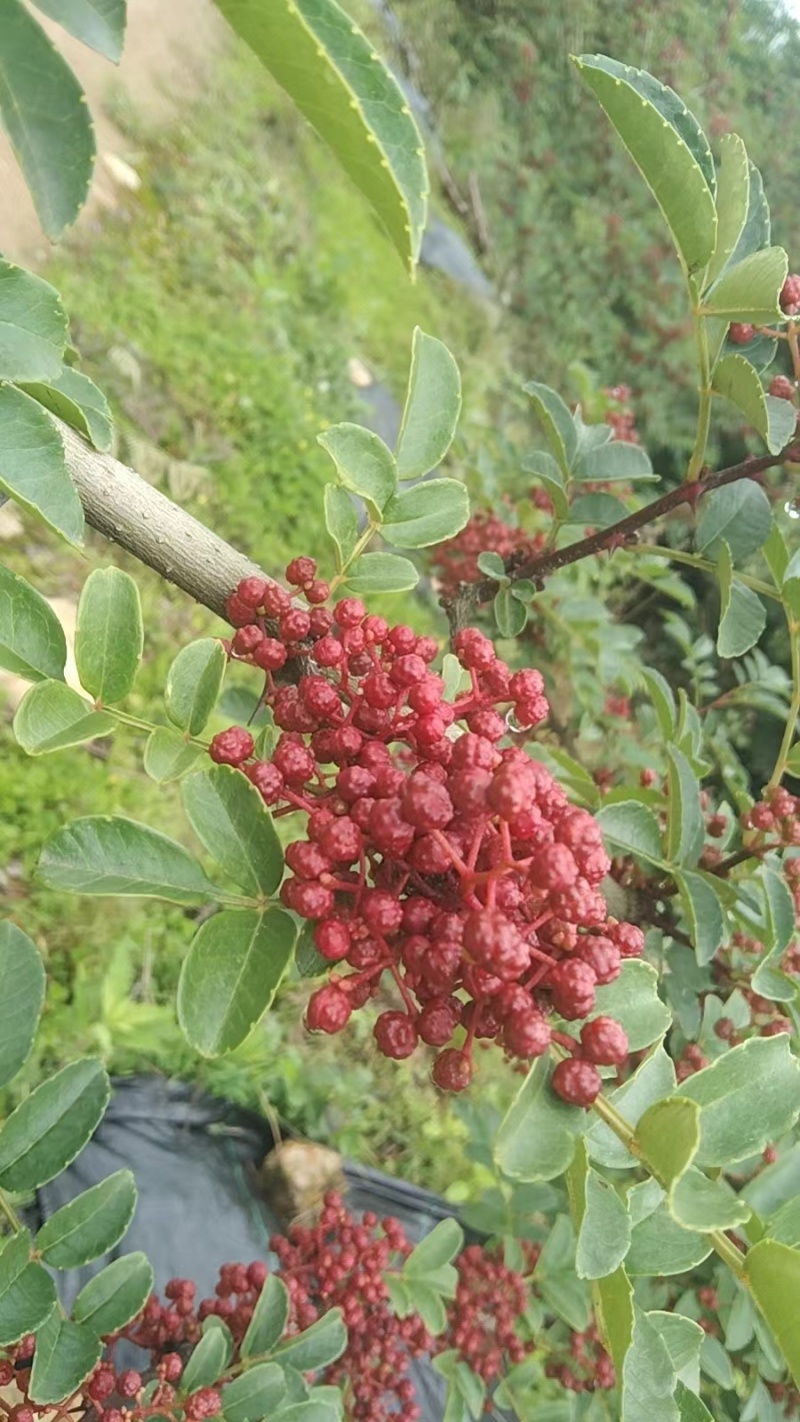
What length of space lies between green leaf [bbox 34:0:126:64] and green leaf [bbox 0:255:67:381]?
0.06 meters

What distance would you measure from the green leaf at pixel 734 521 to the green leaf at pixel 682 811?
22 cm

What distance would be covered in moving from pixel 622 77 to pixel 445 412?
267mm

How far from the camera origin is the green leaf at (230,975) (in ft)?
2.03

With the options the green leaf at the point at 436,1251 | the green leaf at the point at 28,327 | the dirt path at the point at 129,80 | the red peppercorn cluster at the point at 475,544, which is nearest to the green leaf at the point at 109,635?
the green leaf at the point at 28,327

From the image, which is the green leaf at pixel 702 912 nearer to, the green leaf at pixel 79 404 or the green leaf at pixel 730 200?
the green leaf at pixel 730 200

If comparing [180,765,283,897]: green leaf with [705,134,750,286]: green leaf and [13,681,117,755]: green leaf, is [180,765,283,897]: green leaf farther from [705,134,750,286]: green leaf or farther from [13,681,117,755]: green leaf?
[705,134,750,286]: green leaf

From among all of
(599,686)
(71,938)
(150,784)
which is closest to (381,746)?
(599,686)

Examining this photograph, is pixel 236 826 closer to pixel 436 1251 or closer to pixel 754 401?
pixel 754 401

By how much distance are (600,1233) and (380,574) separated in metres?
0.51

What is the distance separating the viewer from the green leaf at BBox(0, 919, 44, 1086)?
0.77m

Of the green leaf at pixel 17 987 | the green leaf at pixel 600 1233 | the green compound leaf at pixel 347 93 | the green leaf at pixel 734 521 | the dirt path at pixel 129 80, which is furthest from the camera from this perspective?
the dirt path at pixel 129 80

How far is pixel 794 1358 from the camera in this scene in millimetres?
555

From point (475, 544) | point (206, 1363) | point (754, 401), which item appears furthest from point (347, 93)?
point (475, 544)

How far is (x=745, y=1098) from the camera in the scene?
60 cm
